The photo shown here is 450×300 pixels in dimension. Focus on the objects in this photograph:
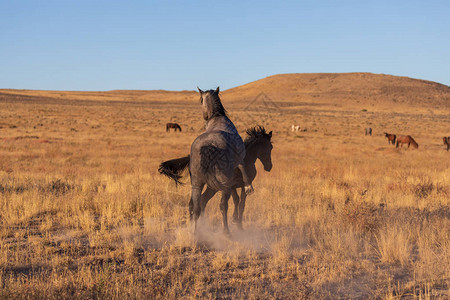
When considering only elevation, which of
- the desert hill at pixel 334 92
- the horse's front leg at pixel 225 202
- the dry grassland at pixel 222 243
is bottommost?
the dry grassland at pixel 222 243

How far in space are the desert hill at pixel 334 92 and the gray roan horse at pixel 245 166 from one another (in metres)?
90.7

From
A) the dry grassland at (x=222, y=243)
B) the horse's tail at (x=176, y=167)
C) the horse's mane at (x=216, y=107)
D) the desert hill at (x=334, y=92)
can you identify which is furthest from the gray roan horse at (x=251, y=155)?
the desert hill at (x=334, y=92)

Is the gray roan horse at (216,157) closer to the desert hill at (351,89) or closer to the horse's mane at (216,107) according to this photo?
the horse's mane at (216,107)

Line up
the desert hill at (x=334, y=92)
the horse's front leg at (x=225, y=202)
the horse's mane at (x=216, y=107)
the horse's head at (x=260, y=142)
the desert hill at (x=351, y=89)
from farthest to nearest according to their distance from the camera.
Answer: the desert hill at (x=351, y=89), the desert hill at (x=334, y=92), the horse's head at (x=260, y=142), the horse's mane at (x=216, y=107), the horse's front leg at (x=225, y=202)

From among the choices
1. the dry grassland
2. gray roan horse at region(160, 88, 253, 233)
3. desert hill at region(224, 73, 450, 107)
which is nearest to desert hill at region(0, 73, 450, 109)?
desert hill at region(224, 73, 450, 107)

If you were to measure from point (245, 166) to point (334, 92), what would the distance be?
4954 inches

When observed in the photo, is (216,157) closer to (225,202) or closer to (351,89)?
(225,202)

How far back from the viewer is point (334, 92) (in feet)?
413

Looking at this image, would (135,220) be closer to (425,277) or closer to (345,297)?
(345,297)

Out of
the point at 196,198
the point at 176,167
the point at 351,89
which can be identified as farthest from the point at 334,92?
the point at 196,198

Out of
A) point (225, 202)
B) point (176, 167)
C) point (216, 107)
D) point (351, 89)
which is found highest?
point (351, 89)

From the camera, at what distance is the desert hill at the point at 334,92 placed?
110 meters

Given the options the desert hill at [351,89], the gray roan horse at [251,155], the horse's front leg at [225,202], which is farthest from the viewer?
the desert hill at [351,89]

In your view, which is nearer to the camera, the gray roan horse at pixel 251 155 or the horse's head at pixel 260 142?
the gray roan horse at pixel 251 155
